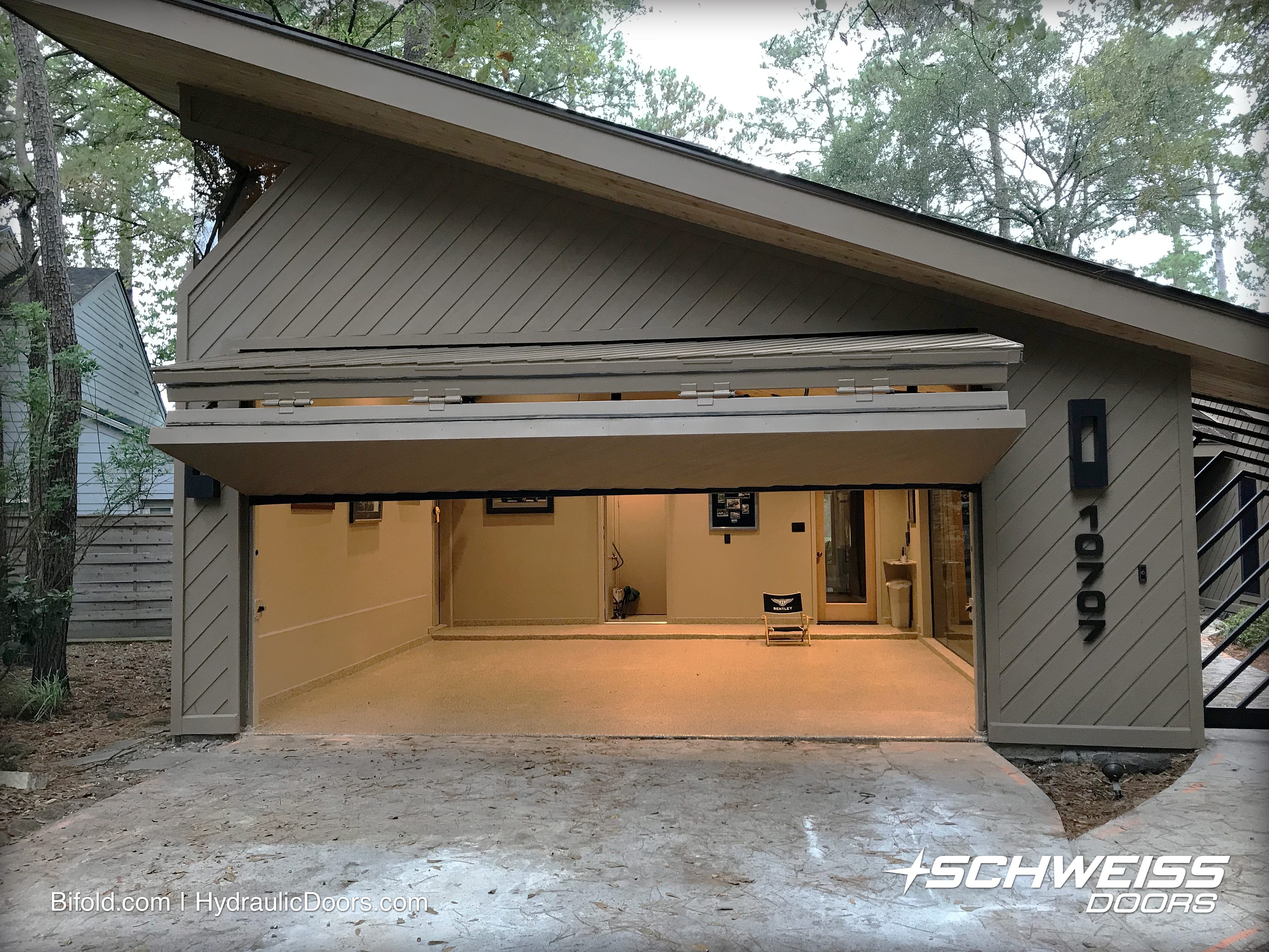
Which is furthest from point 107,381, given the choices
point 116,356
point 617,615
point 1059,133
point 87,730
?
point 1059,133

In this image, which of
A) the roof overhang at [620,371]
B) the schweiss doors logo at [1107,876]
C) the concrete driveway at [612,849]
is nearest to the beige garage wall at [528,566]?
the concrete driveway at [612,849]

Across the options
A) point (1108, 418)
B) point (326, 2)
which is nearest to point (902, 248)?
point (1108, 418)

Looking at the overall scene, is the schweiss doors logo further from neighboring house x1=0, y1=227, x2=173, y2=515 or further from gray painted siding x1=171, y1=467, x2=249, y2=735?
neighboring house x1=0, y1=227, x2=173, y2=515

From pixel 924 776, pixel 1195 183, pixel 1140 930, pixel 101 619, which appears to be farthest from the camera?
pixel 1195 183

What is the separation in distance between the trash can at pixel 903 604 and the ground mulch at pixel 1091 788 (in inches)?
201

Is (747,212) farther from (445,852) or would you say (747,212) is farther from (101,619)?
(101,619)

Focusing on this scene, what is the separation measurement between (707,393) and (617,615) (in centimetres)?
741

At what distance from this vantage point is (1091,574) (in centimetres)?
525

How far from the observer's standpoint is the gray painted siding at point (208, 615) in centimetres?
566

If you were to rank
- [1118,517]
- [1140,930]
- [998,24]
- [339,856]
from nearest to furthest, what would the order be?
[1140,930] → [339,856] → [998,24] → [1118,517]

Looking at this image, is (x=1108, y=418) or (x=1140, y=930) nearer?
(x=1140, y=930)

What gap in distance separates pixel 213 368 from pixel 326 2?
9.43m

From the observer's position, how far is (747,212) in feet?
16.0

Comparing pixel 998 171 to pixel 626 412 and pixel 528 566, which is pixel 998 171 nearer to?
pixel 528 566
